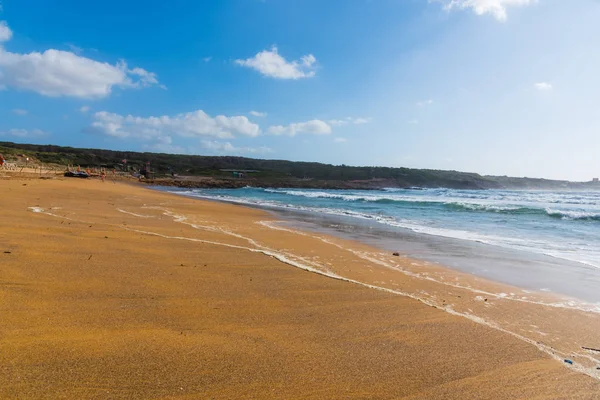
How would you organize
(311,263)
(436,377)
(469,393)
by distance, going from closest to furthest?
(469,393) < (436,377) < (311,263)

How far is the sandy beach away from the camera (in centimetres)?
232

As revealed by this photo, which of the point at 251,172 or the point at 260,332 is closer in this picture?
the point at 260,332

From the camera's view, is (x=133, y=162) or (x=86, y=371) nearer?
→ (x=86, y=371)

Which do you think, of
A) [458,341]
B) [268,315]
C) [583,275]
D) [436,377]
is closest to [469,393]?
[436,377]

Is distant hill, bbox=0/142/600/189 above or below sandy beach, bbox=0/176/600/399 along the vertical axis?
above

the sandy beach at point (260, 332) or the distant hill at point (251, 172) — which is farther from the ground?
the distant hill at point (251, 172)

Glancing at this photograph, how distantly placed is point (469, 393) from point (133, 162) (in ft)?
272

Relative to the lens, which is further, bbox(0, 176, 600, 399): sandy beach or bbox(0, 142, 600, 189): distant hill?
bbox(0, 142, 600, 189): distant hill

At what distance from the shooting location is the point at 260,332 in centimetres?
310

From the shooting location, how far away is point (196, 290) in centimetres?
405

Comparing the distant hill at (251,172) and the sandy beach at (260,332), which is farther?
the distant hill at (251,172)

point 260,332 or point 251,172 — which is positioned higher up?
point 251,172

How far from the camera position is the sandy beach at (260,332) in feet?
7.63

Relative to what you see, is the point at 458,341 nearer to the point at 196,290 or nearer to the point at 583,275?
the point at 196,290
